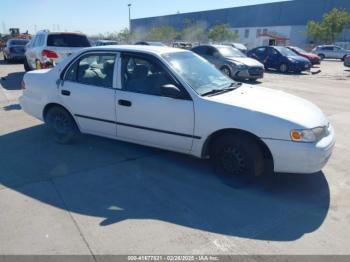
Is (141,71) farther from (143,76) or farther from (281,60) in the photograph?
(281,60)

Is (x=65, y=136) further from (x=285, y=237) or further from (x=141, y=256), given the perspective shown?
(x=285, y=237)

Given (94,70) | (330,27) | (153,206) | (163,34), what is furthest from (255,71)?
(163,34)

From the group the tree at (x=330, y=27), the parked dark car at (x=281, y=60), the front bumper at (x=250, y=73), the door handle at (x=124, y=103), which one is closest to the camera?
the door handle at (x=124, y=103)

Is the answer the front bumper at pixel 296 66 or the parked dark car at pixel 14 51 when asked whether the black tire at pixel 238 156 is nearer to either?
the front bumper at pixel 296 66

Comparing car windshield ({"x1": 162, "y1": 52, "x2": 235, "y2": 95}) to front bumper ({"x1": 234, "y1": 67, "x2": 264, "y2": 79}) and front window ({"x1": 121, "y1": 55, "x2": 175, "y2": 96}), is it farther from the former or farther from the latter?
front bumper ({"x1": 234, "y1": 67, "x2": 264, "y2": 79})

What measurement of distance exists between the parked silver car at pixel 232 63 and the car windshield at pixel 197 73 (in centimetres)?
849

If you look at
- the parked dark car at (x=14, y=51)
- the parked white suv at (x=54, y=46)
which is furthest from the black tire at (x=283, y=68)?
the parked dark car at (x=14, y=51)

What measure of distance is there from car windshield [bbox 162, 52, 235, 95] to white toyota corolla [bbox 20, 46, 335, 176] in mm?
18

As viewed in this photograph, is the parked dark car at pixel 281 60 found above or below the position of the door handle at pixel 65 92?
below

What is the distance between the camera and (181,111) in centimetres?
416

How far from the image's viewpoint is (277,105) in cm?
403

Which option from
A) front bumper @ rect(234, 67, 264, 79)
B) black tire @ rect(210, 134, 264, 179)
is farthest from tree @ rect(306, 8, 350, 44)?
black tire @ rect(210, 134, 264, 179)

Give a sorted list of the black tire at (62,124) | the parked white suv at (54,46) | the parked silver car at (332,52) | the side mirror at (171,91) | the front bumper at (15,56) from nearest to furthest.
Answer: the side mirror at (171,91), the black tire at (62,124), the parked white suv at (54,46), the front bumper at (15,56), the parked silver car at (332,52)

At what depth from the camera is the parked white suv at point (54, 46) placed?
34.2 ft
